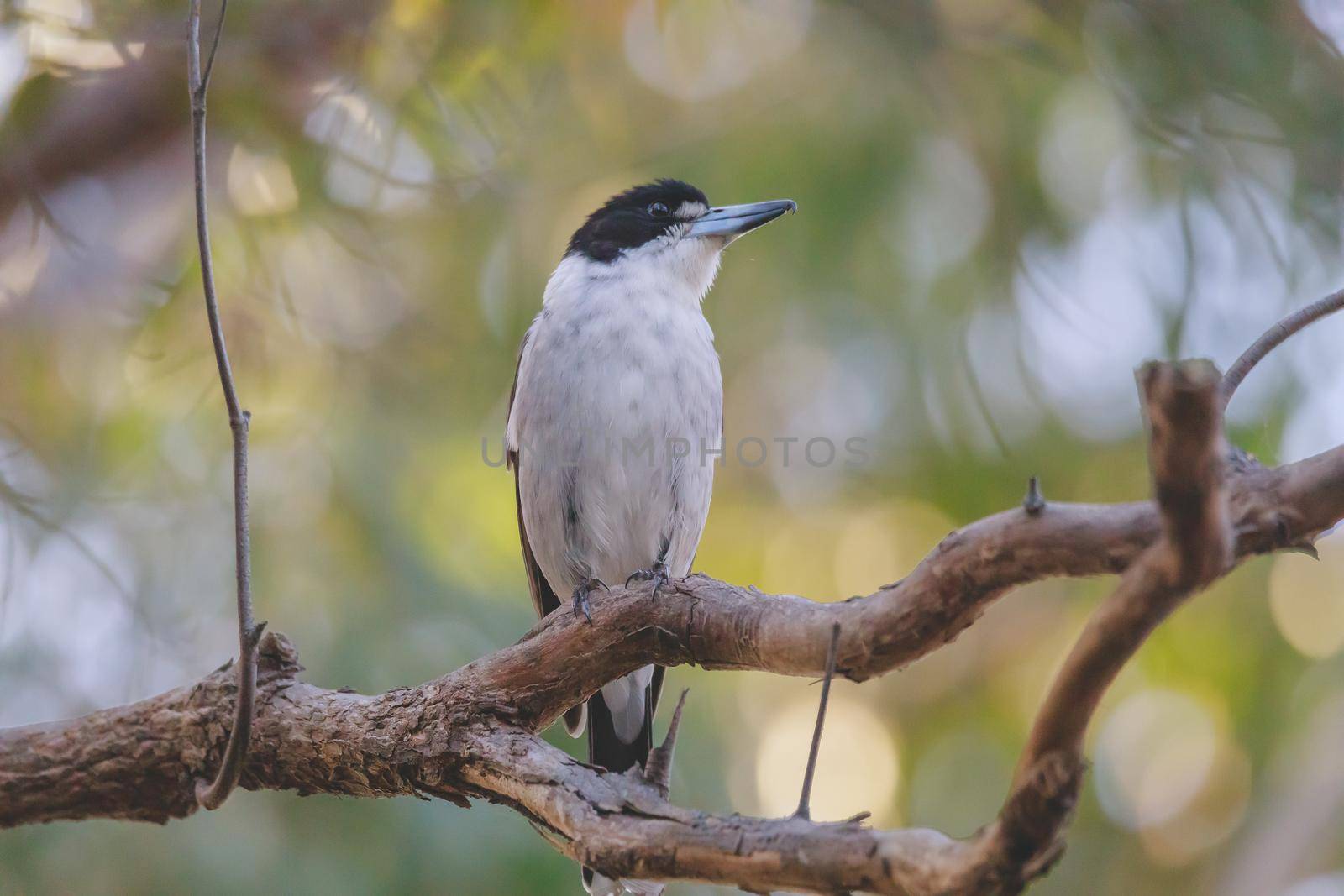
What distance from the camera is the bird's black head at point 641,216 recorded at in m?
3.68

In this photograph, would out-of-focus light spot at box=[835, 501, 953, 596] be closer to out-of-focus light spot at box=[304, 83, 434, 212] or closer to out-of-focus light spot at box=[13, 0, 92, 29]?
out-of-focus light spot at box=[304, 83, 434, 212]

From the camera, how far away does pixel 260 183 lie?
3.96 m

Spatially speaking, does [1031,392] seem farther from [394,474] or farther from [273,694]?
[273,694]

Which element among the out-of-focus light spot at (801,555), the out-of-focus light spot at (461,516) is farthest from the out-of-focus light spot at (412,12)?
the out-of-focus light spot at (801,555)

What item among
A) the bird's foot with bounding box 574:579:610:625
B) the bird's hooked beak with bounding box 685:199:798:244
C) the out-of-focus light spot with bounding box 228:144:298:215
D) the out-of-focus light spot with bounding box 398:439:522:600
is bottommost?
the bird's foot with bounding box 574:579:610:625

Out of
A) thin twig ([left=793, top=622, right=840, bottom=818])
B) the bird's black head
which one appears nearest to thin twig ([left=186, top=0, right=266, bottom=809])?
thin twig ([left=793, top=622, right=840, bottom=818])

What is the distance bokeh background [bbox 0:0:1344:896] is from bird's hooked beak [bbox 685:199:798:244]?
664 millimetres

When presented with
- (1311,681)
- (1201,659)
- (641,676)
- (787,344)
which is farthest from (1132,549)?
(1311,681)

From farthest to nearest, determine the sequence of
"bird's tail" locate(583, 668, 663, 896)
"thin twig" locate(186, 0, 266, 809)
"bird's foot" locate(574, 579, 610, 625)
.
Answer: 1. "bird's tail" locate(583, 668, 663, 896)
2. "bird's foot" locate(574, 579, 610, 625)
3. "thin twig" locate(186, 0, 266, 809)

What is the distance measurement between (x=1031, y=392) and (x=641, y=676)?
1.68 metres

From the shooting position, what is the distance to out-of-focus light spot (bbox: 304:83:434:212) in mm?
3830

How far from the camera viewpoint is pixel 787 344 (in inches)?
189

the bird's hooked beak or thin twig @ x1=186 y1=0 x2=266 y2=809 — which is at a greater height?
the bird's hooked beak

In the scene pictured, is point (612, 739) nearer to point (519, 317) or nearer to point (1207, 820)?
point (519, 317)
